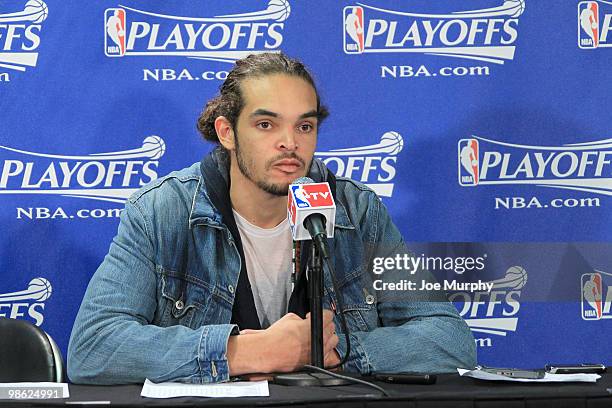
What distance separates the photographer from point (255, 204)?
10.0 ft

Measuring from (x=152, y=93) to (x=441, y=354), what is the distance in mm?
1672

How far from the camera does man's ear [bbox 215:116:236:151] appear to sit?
10.4 ft

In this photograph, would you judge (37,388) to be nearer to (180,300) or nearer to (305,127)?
(180,300)

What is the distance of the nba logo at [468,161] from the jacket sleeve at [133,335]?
4.72 ft

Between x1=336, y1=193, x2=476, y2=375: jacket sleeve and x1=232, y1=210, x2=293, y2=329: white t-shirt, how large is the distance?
317 millimetres

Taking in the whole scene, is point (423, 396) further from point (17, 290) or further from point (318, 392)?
point (17, 290)

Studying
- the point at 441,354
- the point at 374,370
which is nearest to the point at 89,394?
the point at 374,370

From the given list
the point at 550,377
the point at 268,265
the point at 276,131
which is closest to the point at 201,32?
the point at 276,131

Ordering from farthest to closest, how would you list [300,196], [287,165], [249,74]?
[249,74] → [287,165] → [300,196]

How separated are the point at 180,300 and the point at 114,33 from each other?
1.33 m

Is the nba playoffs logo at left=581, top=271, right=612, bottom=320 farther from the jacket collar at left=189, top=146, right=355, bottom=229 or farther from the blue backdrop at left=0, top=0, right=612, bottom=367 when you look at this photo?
the jacket collar at left=189, top=146, right=355, bottom=229

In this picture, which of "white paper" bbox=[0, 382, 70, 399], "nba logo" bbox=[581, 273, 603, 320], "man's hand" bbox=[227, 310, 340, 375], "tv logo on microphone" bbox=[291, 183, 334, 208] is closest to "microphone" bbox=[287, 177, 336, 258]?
"tv logo on microphone" bbox=[291, 183, 334, 208]

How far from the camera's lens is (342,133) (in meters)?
3.71

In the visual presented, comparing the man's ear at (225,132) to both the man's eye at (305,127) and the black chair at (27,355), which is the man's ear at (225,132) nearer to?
the man's eye at (305,127)
